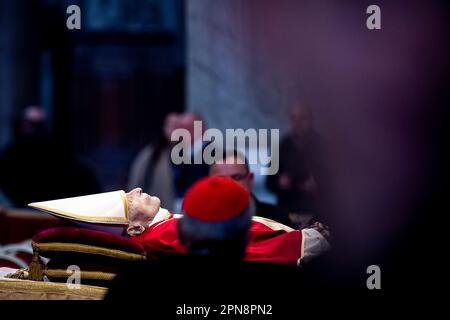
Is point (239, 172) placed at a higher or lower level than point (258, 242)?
higher

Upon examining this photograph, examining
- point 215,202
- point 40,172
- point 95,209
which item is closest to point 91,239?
point 95,209

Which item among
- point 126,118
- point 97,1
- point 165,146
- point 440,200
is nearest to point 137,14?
point 97,1

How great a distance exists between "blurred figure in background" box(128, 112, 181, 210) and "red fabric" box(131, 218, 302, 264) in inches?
91.7

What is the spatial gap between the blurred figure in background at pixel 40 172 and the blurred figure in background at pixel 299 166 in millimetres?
1532

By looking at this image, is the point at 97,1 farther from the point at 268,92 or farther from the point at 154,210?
the point at 154,210

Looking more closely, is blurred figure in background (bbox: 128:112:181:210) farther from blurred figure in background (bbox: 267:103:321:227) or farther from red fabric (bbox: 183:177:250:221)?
red fabric (bbox: 183:177:250:221)

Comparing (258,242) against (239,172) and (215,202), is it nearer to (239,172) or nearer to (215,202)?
(215,202)

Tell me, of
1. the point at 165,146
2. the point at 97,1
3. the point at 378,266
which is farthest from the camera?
the point at 97,1

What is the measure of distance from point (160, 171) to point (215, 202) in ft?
9.75

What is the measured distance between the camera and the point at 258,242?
2389 mm

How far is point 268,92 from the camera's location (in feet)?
21.4

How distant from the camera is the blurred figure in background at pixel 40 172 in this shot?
575cm

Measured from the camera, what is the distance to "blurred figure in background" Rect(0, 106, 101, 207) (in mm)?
5750

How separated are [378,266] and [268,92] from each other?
13.3 feet
